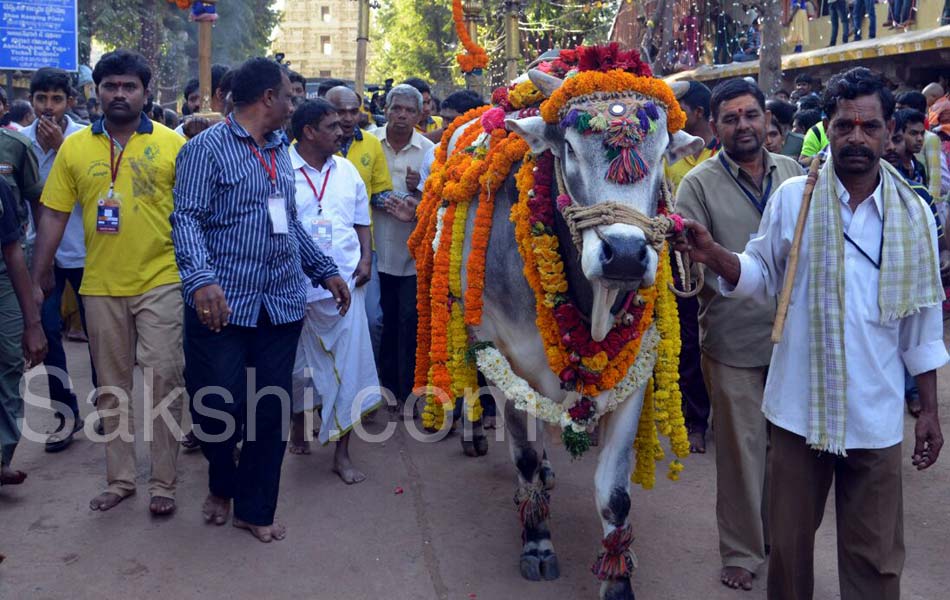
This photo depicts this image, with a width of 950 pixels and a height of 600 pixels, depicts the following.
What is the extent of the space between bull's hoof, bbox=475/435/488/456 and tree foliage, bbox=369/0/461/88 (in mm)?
30651

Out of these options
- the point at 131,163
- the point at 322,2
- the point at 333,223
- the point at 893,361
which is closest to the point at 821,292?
the point at 893,361

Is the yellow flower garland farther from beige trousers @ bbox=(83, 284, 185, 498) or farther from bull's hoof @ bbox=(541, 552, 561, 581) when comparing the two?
beige trousers @ bbox=(83, 284, 185, 498)

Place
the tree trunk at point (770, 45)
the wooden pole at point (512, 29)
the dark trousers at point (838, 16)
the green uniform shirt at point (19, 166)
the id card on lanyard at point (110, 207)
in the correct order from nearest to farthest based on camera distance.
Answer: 1. the id card on lanyard at point (110, 207)
2. the green uniform shirt at point (19, 166)
3. the tree trunk at point (770, 45)
4. the wooden pole at point (512, 29)
5. the dark trousers at point (838, 16)

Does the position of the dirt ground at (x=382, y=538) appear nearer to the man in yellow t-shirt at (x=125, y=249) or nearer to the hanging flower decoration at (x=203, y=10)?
the man in yellow t-shirt at (x=125, y=249)

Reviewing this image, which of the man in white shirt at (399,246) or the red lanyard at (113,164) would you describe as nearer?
the red lanyard at (113,164)

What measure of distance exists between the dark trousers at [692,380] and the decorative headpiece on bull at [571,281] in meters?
1.57

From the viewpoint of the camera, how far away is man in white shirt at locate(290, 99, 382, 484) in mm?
5512

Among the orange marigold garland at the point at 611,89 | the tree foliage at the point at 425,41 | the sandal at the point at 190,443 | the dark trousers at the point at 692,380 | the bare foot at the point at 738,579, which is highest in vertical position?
the tree foliage at the point at 425,41

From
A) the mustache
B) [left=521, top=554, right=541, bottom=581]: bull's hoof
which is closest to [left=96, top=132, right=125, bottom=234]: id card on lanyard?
[left=521, top=554, right=541, bottom=581]: bull's hoof

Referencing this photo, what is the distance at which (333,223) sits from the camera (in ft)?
18.4

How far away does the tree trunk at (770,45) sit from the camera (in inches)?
452

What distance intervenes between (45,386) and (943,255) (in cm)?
619

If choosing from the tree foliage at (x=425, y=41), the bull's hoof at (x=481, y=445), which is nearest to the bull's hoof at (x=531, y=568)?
the bull's hoof at (x=481, y=445)

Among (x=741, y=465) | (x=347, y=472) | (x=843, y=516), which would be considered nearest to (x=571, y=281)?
(x=741, y=465)
